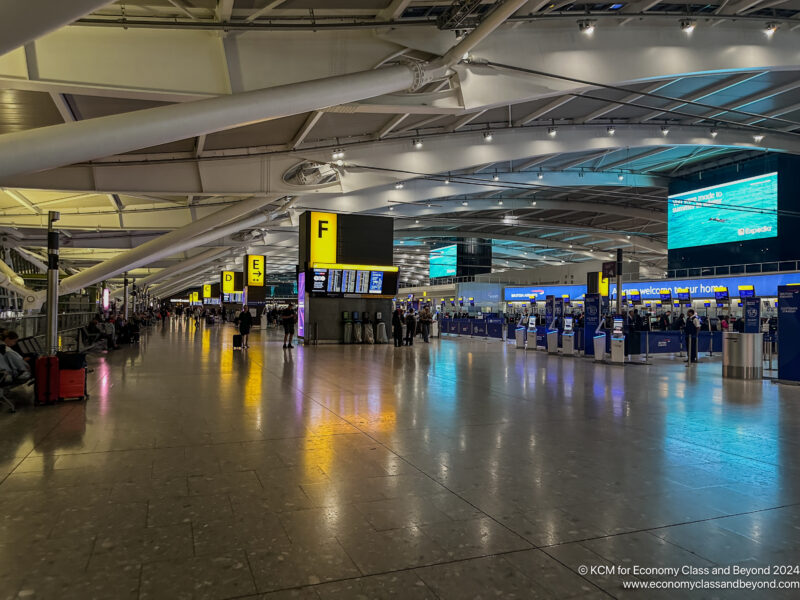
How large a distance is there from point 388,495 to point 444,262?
133 feet

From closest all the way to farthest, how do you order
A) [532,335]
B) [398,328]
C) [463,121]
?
[463,121] → [398,328] → [532,335]

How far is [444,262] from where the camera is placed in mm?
44469

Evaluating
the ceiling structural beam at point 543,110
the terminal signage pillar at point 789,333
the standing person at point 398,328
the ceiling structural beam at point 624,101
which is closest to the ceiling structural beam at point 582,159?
the ceiling structural beam at point 624,101

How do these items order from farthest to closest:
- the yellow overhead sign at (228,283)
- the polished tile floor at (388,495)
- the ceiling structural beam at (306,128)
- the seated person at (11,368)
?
the yellow overhead sign at (228,283), the ceiling structural beam at (306,128), the seated person at (11,368), the polished tile floor at (388,495)

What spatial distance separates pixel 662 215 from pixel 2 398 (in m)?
38.6

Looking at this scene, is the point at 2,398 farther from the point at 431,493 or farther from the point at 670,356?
the point at 670,356

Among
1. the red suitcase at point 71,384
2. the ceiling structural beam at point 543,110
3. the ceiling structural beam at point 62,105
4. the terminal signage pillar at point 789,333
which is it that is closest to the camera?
the red suitcase at point 71,384

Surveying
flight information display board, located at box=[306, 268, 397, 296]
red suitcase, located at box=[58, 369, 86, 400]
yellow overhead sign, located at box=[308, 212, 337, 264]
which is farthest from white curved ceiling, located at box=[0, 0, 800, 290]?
red suitcase, located at box=[58, 369, 86, 400]

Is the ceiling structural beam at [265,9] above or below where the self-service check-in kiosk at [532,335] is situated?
above

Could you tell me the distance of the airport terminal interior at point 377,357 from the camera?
3.28 meters

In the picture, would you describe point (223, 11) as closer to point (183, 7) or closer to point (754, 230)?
point (183, 7)

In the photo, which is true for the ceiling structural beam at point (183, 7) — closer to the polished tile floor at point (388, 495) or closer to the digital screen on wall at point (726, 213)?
the polished tile floor at point (388, 495)

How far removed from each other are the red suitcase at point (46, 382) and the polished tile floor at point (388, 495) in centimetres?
59

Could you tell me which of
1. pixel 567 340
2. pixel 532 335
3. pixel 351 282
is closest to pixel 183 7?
pixel 351 282
